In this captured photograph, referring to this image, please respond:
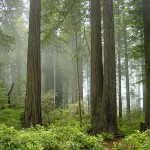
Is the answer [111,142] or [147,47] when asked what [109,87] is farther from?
[147,47]

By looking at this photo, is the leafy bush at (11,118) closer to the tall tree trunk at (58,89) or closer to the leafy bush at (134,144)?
the tall tree trunk at (58,89)

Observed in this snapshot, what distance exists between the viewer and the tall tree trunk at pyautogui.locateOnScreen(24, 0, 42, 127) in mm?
10219

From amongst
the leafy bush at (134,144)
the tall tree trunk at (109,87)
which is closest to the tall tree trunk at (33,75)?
the tall tree trunk at (109,87)

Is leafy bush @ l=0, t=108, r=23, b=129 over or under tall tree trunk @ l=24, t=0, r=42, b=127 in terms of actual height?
under

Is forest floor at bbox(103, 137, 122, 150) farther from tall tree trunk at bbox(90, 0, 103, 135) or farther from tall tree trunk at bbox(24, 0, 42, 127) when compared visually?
tall tree trunk at bbox(24, 0, 42, 127)

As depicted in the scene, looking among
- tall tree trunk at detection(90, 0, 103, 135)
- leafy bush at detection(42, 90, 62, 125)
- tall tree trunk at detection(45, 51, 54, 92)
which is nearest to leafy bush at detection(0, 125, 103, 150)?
tall tree trunk at detection(90, 0, 103, 135)

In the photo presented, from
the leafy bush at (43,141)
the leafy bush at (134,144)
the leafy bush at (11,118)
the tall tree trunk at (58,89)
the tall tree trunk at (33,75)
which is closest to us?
the leafy bush at (43,141)

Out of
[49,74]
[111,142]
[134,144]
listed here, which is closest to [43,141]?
[134,144]

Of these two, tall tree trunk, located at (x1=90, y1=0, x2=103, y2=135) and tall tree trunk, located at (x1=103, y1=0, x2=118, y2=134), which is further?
tall tree trunk, located at (x1=90, y1=0, x2=103, y2=135)

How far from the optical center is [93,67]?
11406mm

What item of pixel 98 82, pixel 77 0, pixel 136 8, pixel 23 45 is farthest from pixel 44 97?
pixel 23 45

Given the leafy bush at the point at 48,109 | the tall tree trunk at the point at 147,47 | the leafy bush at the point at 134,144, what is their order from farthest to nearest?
the leafy bush at the point at 48,109, the tall tree trunk at the point at 147,47, the leafy bush at the point at 134,144

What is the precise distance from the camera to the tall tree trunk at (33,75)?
33.5 ft

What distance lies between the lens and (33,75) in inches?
410
